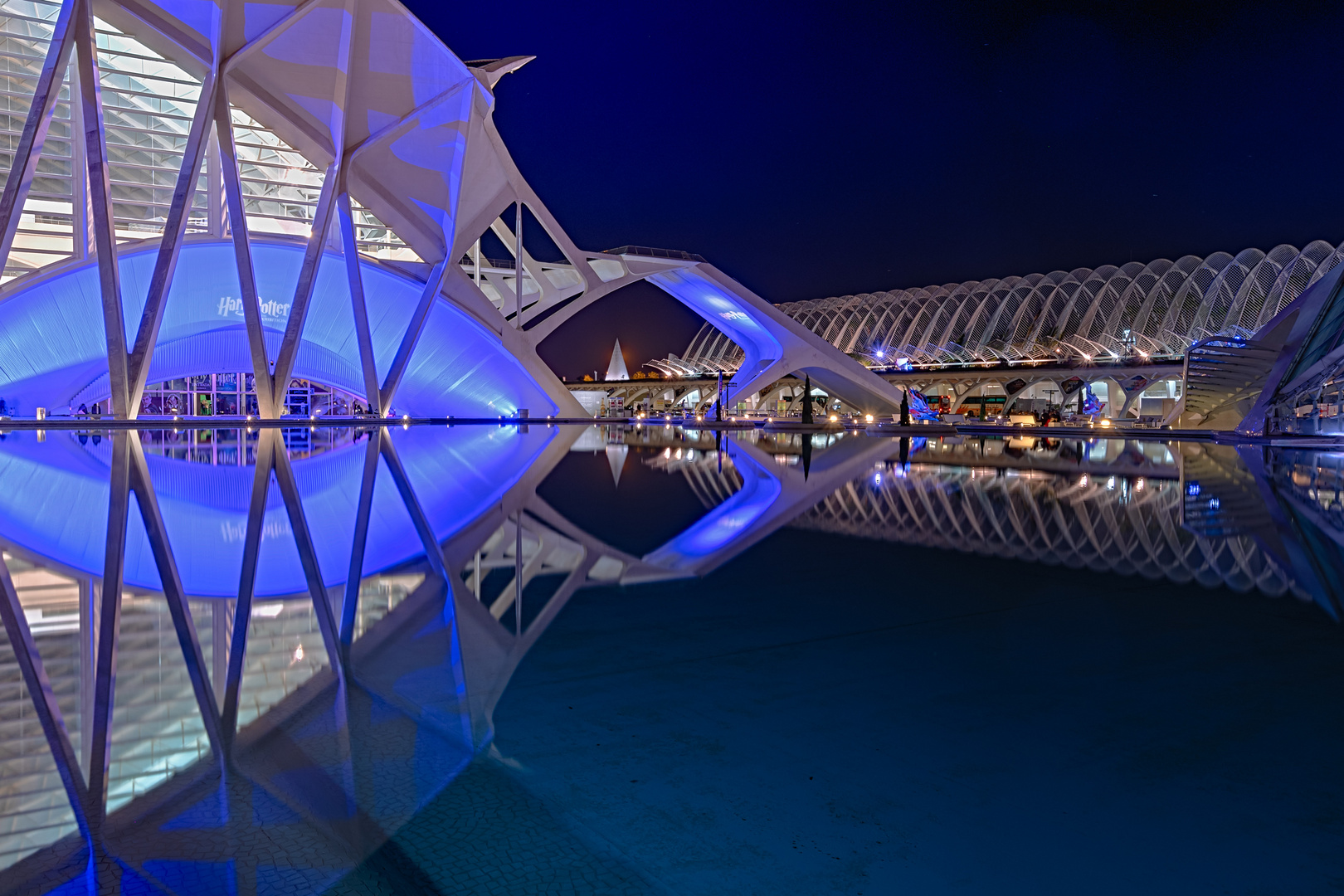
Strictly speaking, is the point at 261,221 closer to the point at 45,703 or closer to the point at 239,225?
the point at 239,225

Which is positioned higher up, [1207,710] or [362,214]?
[362,214]

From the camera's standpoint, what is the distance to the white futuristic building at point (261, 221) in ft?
77.5

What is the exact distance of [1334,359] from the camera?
2252cm

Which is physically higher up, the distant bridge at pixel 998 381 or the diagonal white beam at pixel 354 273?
the diagonal white beam at pixel 354 273

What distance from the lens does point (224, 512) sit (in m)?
7.34

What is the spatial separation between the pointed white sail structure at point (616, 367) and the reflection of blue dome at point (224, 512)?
9826 centimetres

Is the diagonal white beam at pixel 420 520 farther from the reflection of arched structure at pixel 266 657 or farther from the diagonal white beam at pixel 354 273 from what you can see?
the diagonal white beam at pixel 354 273

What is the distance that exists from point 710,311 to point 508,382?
466 inches

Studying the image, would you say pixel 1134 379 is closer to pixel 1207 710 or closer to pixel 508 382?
pixel 508 382

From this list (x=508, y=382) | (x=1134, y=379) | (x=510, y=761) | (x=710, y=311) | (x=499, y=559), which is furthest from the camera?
(x=1134, y=379)

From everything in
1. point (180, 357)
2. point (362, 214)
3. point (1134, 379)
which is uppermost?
point (362, 214)

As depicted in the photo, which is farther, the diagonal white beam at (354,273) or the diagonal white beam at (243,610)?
the diagonal white beam at (354,273)

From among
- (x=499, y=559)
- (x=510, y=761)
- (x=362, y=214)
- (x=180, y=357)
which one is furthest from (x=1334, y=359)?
(x=180, y=357)

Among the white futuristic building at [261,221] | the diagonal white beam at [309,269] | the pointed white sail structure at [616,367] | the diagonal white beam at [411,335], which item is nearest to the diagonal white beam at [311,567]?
the white futuristic building at [261,221]
